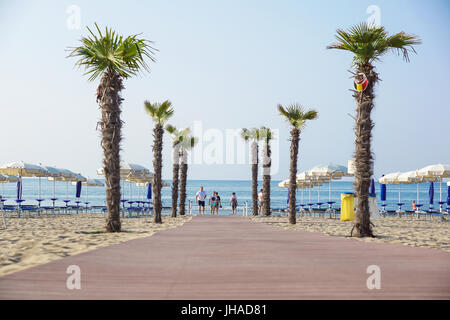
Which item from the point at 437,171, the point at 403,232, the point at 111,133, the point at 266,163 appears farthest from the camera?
the point at 266,163

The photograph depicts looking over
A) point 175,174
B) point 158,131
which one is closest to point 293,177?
point 158,131

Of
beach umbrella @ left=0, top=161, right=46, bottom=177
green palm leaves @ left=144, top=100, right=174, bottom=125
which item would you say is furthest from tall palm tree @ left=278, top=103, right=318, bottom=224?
beach umbrella @ left=0, top=161, right=46, bottom=177

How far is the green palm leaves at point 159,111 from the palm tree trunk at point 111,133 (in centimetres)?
746

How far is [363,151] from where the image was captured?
11.2 m

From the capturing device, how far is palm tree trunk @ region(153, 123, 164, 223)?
759 inches

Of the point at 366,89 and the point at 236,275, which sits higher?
the point at 366,89

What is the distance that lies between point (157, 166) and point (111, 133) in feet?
25.3

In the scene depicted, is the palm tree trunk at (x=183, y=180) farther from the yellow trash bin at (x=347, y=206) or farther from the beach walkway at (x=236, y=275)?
the beach walkway at (x=236, y=275)

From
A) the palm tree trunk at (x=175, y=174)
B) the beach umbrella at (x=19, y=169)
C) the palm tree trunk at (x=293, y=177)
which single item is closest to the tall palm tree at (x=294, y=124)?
the palm tree trunk at (x=293, y=177)

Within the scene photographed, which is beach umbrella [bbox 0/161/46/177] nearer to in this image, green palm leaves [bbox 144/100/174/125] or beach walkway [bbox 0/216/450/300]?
green palm leaves [bbox 144/100/174/125]

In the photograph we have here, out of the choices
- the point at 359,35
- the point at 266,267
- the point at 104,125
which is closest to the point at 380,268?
the point at 266,267

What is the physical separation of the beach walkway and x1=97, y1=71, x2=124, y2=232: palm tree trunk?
532 centimetres

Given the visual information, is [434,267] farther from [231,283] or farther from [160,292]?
[160,292]

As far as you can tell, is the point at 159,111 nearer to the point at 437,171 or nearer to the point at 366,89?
the point at 366,89
